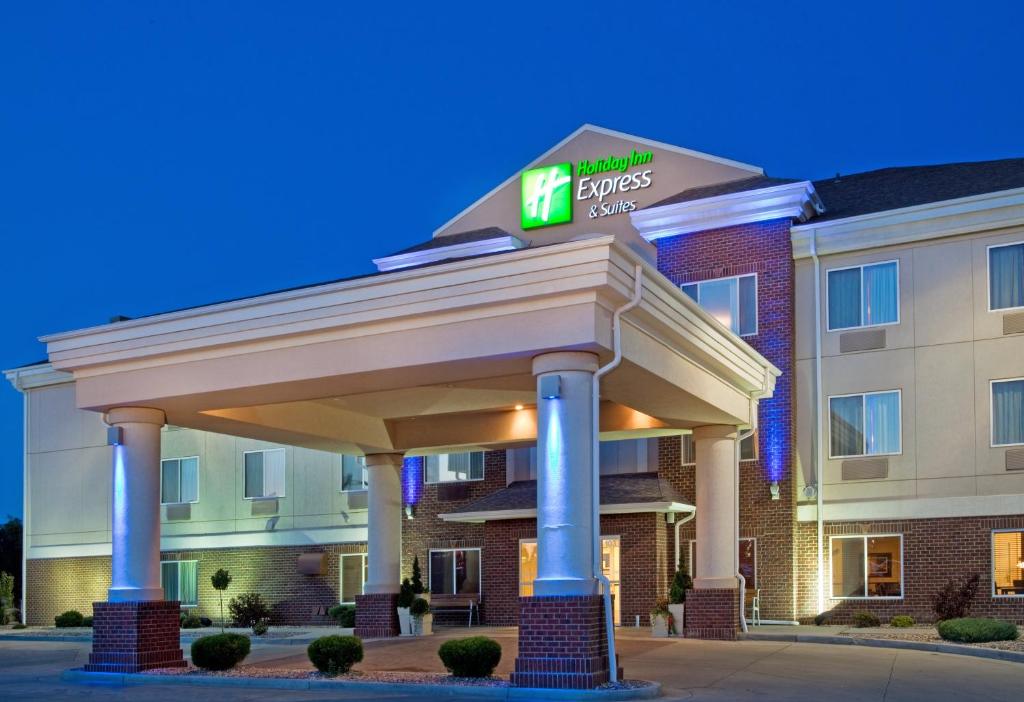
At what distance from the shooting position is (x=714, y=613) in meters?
21.3

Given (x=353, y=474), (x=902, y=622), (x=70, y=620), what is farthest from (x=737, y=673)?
(x=70, y=620)

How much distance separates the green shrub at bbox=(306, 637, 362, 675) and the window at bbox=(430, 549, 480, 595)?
13.6m

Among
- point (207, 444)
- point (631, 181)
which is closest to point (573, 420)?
point (631, 181)

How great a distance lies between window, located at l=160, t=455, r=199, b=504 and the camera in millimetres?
34875

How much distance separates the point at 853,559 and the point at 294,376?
1420 centimetres

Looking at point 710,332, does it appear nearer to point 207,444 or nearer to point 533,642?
point 533,642

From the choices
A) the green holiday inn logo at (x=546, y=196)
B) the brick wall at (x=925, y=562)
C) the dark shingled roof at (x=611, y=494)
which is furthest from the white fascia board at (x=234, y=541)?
the brick wall at (x=925, y=562)

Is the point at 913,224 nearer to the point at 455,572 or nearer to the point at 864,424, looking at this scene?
the point at 864,424

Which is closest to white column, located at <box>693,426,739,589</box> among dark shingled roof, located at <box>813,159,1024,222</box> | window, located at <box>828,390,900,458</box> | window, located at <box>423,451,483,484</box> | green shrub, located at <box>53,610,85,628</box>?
window, located at <box>828,390,900,458</box>

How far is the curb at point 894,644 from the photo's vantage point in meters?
18.3

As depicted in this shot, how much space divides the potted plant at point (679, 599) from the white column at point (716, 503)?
101cm

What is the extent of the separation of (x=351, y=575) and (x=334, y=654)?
16.1 m

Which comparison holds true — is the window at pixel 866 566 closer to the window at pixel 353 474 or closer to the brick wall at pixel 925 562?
the brick wall at pixel 925 562

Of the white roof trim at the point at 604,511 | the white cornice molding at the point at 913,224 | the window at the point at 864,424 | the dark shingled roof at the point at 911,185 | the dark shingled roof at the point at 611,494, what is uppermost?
the dark shingled roof at the point at 911,185
